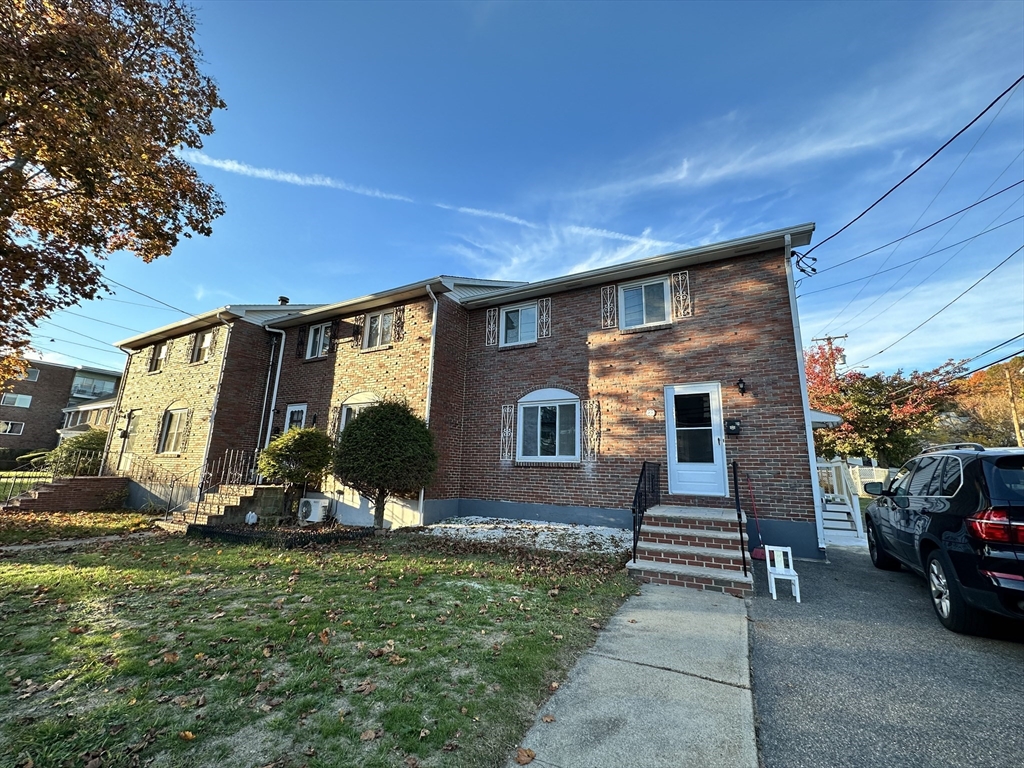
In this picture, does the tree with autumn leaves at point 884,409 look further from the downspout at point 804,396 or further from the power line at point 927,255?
the downspout at point 804,396

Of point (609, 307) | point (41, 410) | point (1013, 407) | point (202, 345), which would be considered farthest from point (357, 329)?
point (41, 410)

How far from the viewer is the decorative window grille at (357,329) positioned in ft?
42.4

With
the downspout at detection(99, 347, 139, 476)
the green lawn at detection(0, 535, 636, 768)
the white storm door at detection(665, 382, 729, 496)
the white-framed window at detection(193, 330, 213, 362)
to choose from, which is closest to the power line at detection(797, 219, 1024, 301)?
the white storm door at detection(665, 382, 729, 496)

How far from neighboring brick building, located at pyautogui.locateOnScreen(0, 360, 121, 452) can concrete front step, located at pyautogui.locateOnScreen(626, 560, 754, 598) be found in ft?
147

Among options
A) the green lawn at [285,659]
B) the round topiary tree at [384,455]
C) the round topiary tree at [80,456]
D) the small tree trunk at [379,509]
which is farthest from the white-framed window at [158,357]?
the small tree trunk at [379,509]

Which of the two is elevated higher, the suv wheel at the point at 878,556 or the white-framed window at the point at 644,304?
the white-framed window at the point at 644,304

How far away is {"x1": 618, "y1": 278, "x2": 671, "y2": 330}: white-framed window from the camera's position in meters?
9.88

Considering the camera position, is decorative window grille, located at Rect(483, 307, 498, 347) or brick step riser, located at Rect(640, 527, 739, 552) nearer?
brick step riser, located at Rect(640, 527, 739, 552)

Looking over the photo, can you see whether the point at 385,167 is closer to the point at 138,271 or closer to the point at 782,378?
the point at 138,271

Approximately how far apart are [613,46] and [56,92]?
1033cm

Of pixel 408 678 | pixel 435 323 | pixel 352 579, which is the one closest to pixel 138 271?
pixel 435 323

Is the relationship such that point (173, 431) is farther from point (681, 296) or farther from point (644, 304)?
point (681, 296)

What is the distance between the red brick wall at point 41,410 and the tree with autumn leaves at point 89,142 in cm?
3160

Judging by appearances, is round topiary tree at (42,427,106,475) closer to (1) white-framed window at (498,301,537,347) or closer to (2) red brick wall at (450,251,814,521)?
(2) red brick wall at (450,251,814,521)
